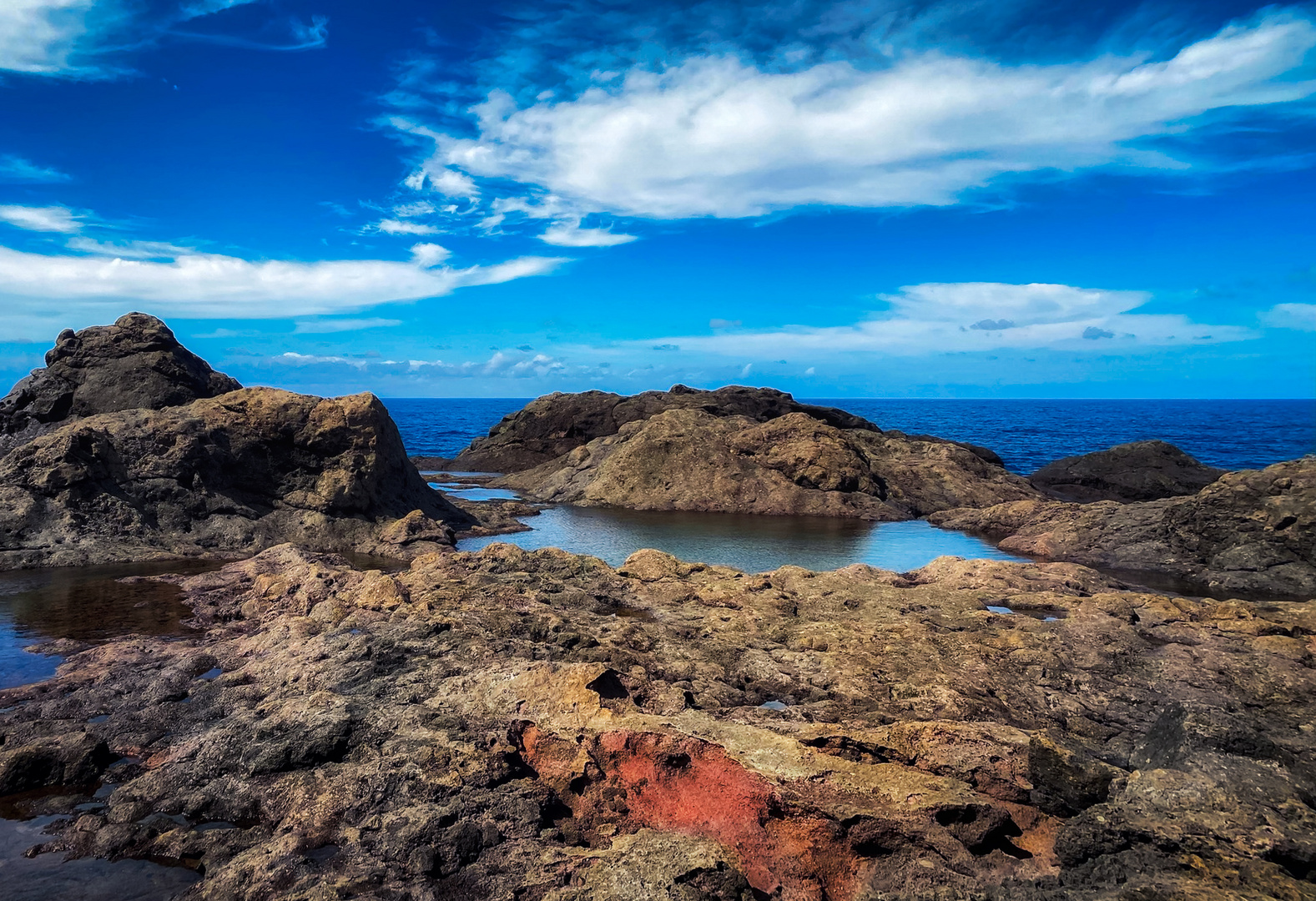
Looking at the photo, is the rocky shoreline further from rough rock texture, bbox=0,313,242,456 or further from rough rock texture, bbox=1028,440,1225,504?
rough rock texture, bbox=1028,440,1225,504

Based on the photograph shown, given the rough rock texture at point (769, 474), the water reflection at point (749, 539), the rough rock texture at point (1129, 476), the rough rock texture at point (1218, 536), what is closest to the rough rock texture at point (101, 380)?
the water reflection at point (749, 539)

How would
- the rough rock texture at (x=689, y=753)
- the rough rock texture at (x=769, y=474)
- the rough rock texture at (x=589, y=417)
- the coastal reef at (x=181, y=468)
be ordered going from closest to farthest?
the rough rock texture at (x=689, y=753)
the coastal reef at (x=181, y=468)
the rough rock texture at (x=769, y=474)
the rough rock texture at (x=589, y=417)

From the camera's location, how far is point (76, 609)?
595 inches

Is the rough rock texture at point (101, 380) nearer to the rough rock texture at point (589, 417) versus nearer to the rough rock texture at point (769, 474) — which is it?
the rough rock texture at point (769, 474)

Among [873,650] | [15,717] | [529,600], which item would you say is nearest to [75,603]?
[15,717]

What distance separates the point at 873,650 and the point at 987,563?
744 cm

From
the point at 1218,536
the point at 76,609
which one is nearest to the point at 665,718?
the point at 76,609

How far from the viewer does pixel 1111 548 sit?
23.6m

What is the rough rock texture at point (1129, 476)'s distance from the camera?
36.4m

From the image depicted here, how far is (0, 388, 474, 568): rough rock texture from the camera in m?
20.3

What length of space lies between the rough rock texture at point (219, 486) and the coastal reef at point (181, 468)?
0.13ft

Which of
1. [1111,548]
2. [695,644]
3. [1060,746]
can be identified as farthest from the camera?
[1111,548]

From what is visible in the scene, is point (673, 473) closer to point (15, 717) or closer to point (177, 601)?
point (177, 601)

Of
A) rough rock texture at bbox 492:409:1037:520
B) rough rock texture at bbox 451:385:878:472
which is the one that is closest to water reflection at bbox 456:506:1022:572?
rough rock texture at bbox 492:409:1037:520
